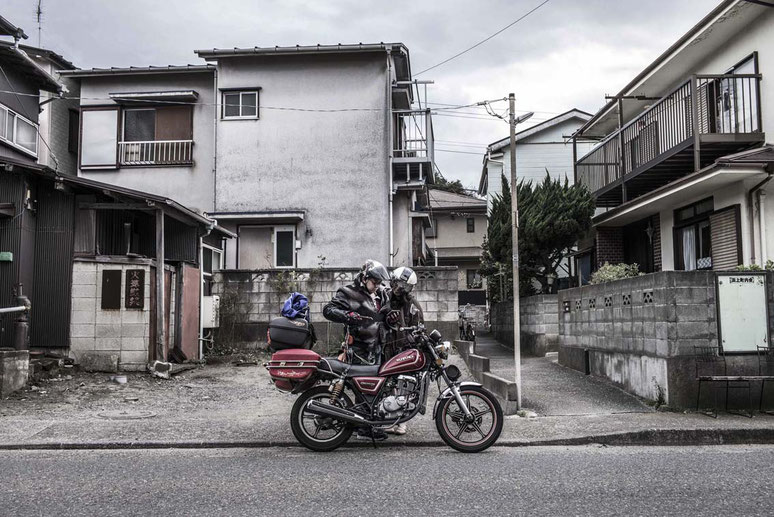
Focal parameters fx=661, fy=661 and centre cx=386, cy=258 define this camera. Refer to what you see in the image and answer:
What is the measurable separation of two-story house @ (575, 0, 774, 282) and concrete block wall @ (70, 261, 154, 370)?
9792 millimetres

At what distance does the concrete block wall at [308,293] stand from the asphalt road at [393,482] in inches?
278

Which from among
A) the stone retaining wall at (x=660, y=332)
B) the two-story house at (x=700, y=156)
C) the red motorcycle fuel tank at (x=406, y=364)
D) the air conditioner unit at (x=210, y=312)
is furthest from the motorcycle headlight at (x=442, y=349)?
the air conditioner unit at (x=210, y=312)

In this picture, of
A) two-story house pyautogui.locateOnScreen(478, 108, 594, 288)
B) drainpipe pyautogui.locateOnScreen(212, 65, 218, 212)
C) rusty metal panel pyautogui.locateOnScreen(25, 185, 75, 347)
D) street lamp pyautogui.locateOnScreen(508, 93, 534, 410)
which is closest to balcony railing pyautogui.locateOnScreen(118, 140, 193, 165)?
drainpipe pyautogui.locateOnScreen(212, 65, 218, 212)

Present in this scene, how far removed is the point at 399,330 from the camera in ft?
23.7

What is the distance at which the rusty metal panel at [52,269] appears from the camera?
11.2 metres

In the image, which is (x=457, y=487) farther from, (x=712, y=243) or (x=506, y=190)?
(x=506, y=190)

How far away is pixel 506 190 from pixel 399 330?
11.5m

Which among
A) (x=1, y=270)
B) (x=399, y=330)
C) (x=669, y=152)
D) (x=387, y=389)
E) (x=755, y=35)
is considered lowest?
(x=387, y=389)

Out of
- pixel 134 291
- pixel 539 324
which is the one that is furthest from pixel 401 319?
pixel 539 324

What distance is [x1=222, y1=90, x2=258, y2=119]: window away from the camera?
1831cm

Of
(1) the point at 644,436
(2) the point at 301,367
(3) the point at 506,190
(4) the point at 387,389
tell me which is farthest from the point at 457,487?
(3) the point at 506,190

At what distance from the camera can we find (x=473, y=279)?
3581cm

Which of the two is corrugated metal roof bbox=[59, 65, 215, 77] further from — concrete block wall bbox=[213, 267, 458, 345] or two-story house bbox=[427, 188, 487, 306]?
two-story house bbox=[427, 188, 487, 306]

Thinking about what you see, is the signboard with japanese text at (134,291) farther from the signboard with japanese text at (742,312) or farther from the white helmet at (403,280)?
the signboard with japanese text at (742,312)
